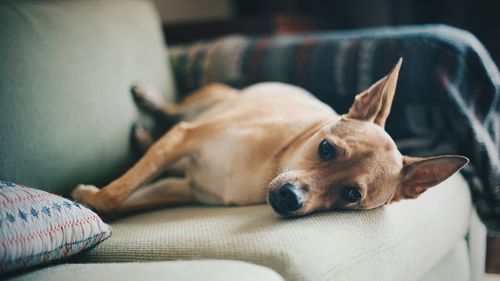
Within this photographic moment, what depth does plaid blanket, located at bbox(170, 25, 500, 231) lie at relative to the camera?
221 centimetres

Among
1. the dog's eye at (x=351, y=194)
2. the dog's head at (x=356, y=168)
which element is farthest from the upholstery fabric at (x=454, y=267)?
the dog's eye at (x=351, y=194)

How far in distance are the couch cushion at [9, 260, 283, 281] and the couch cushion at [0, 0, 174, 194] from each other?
602 millimetres

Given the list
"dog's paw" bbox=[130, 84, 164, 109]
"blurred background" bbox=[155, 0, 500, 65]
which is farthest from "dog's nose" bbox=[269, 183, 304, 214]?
"blurred background" bbox=[155, 0, 500, 65]

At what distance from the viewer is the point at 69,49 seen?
2.11 meters

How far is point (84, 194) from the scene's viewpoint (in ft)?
6.38

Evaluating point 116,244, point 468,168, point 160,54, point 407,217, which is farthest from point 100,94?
point 468,168

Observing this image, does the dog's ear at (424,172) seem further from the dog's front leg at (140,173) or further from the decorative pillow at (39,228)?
the decorative pillow at (39,228)

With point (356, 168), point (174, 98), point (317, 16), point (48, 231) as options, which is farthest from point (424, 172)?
point (317, 16)

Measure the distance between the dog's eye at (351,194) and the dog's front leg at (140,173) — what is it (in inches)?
26.9

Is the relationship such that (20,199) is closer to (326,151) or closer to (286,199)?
(286,199)

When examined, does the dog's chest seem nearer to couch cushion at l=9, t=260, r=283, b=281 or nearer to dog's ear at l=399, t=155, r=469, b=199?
dog's ear at l=399, t=155, r=469, b=199

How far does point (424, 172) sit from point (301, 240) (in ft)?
2.13

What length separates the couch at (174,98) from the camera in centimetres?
139

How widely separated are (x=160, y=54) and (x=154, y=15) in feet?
0.80
